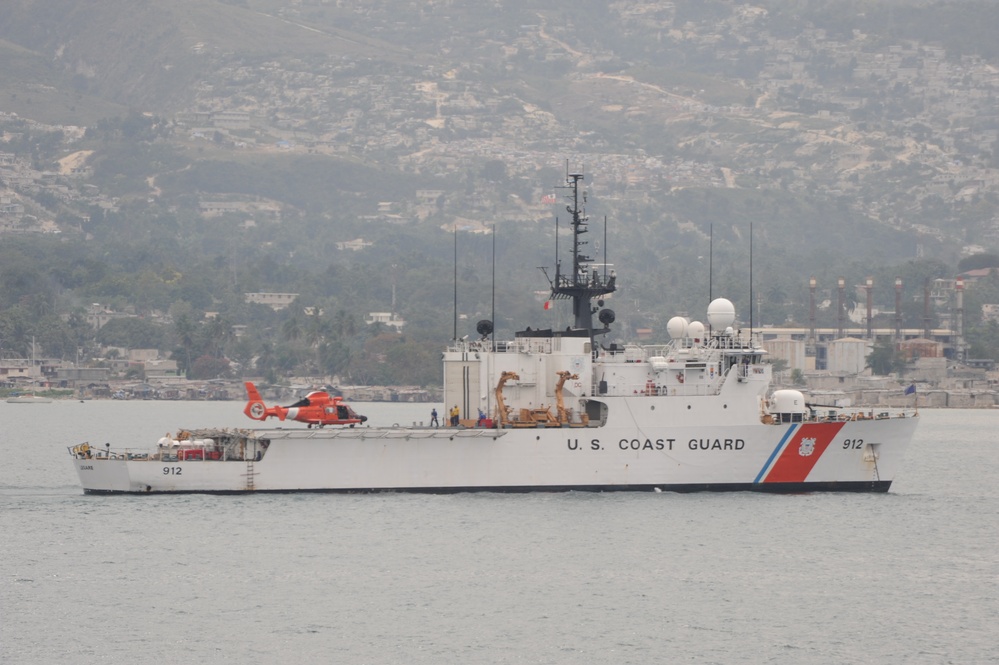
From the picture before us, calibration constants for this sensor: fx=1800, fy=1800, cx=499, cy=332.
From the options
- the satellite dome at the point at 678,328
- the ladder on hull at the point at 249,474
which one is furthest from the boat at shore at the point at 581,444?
the satellite dome at the point at 678,328

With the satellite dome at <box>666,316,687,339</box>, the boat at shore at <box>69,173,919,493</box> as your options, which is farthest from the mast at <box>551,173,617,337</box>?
the satellite dome at <box>666,316,687,339</box>

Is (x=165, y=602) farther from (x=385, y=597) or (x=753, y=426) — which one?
(x=753, y=426)

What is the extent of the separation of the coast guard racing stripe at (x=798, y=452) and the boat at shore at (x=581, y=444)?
4 cm

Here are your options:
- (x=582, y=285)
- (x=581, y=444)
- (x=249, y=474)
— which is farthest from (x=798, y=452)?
(x=249, y=474)

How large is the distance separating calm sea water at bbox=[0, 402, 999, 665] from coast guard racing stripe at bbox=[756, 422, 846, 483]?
30.7 inches

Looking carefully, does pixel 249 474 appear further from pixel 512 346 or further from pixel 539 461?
pixel 512 346

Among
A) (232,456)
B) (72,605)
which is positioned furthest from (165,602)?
(232,456)

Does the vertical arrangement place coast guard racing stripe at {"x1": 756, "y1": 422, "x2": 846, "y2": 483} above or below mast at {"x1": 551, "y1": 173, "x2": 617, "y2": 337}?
below

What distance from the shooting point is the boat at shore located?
52188 millimetres

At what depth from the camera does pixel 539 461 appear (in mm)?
52062

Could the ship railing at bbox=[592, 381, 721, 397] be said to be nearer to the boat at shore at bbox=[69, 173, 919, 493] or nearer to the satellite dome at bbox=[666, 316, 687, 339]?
the boat at shore at bbox=[69, 173, 919, 493]

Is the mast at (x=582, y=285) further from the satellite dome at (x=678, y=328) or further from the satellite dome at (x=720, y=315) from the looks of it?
the satellite dome at (x=720, y=315)

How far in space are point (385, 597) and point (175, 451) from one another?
14.9 meters

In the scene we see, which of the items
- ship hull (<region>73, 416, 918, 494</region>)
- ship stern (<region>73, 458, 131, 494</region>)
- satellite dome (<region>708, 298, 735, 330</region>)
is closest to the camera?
ship hull (<region>73, 416, 918, 494</region>)
